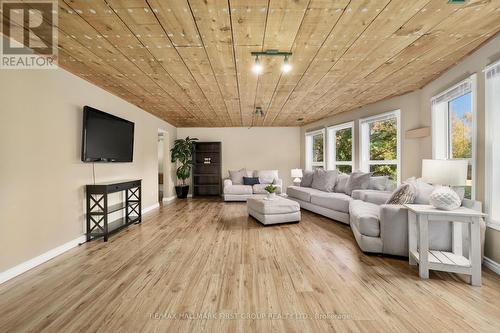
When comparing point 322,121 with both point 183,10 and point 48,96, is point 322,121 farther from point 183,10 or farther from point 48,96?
point 48,96

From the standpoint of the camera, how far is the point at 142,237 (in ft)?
10.8

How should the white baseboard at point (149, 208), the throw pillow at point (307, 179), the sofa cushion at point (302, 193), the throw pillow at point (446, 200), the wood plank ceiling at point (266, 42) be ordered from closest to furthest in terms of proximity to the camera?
the wood plank ceiling at point (266, 42) → the throw pillow at point (446, 200) → the white baseboard at point (149, 208) → the sofa cushion at point (302, 193) → the throw pillow at point (307, 179)

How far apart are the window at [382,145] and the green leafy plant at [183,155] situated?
16.1ft

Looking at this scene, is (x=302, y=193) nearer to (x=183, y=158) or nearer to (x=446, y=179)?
(x=446, y=179)

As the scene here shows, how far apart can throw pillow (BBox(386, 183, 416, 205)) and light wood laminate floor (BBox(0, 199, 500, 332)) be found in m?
0.69

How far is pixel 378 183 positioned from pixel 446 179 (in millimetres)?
1949

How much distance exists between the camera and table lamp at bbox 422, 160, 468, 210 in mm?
2086

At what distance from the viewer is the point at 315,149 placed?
686 centimetres

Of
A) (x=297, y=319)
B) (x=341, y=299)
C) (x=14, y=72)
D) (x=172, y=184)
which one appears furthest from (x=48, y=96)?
(x=172, y=184)

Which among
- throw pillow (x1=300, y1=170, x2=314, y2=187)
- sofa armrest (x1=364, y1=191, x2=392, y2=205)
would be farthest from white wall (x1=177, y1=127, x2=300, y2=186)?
sofa armrest (x1=364, y1=191, x2=392, y2=205)

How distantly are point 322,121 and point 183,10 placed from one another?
17.5ft

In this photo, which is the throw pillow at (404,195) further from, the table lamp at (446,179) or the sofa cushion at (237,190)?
the sofa cushion at (237,190)

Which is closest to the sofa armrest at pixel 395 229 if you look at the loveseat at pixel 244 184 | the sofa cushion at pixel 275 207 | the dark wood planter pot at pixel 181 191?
the sofa cushion at pixel 275 207

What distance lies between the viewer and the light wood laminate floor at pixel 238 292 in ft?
4.98
